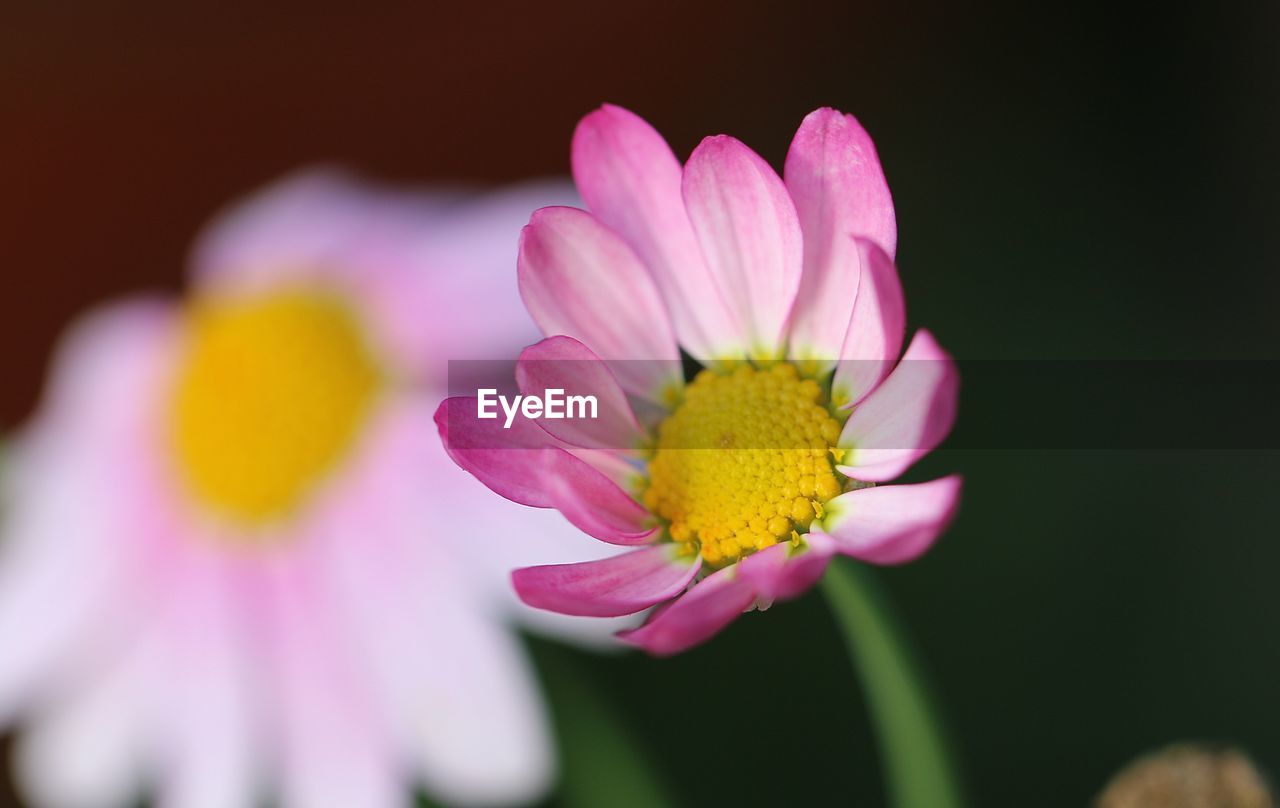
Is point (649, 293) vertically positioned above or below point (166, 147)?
below

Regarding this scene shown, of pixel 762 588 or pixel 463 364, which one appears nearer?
pixel 762 588

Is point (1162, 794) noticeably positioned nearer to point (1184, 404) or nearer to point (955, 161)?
point (1184, 404)

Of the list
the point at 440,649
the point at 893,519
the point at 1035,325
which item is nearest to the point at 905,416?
the point at 893,519

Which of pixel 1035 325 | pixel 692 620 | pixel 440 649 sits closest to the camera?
pixel 692 620

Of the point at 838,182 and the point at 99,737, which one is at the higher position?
the point at 838,182

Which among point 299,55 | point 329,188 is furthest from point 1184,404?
point 299,55

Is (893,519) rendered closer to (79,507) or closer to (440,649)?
(440,649)

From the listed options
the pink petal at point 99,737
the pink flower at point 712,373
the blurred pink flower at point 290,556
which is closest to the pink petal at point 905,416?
the pink flower at point 712,373
